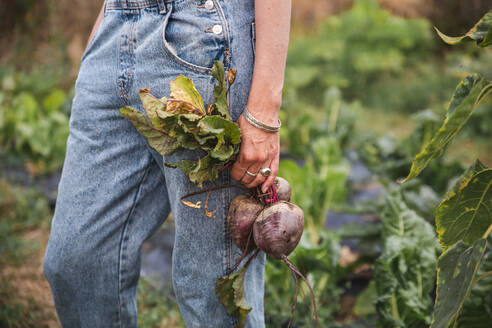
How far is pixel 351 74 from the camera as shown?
662cm

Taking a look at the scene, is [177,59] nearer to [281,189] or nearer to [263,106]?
[263,106]

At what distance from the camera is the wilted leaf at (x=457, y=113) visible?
0.93m

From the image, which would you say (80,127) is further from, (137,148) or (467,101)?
(467,101)

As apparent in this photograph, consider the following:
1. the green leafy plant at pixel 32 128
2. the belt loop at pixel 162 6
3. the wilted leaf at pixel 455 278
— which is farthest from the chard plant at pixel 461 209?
the green leafy plant at pixel 32 128

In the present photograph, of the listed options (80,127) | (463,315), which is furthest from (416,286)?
(80,127)

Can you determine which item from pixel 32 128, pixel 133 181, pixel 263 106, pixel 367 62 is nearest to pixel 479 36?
pixel 263 106

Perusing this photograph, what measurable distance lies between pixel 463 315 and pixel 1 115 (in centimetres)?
415

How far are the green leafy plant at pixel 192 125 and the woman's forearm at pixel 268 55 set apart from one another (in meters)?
0.07

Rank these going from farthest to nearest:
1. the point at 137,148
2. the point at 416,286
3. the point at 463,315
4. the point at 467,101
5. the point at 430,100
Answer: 1. the point at 430,100
2. the point at 416,286
3. the point at 463,315
4. the point at 137,148
5. the point at 467,101

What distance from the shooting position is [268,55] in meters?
1.12

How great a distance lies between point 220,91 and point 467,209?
2.25 ft

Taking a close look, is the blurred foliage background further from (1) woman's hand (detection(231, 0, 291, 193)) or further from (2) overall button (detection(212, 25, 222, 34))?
(2) overall button (detection(212, 25, 222, 34))

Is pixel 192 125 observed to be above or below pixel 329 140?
above

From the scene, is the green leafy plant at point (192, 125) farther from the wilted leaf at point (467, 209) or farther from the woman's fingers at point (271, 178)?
the wilted leaf at point (467, 209)
